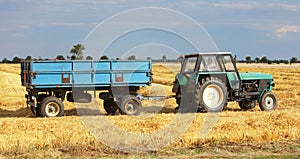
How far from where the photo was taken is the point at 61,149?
959cm

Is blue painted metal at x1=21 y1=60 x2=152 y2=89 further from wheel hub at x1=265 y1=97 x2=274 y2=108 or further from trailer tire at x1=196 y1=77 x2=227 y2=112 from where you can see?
wheel hub at x1=265 y1=97 x2=274 y2=108

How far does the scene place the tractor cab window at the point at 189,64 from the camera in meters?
15.3

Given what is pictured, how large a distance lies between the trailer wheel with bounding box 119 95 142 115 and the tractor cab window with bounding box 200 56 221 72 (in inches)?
93.6

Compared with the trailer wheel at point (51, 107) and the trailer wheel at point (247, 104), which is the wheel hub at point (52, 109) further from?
the trailer wheel at point (247, 104)

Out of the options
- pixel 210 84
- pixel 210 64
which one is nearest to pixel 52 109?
pixel 210 84

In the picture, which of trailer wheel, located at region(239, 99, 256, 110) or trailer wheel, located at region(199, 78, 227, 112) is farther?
trailer wheel, located at region(239, 99, 256, 110)

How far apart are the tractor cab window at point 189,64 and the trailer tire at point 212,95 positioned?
2.02 feet

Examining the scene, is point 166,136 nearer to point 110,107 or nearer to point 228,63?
point 228,63

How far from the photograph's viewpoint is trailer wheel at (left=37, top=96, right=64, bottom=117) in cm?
1472

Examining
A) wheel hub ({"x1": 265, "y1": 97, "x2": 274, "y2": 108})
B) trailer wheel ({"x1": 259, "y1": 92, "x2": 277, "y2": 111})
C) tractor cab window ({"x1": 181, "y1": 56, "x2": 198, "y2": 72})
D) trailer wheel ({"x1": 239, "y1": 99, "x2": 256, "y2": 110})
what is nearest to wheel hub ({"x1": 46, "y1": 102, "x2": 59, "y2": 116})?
Result: tractor cab window ({"x1": 181, "y1": 56, "x2": 198, "y2": 72})

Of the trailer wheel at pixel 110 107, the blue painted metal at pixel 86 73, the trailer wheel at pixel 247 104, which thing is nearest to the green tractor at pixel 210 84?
the trailer wheel at pixel 247 104

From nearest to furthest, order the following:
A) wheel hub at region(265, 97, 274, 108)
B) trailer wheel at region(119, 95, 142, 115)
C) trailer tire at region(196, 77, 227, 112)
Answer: trailer tire at region(196, 77, 227, 112) < trailer wheel at region(119, 95, 142, 115) < wheel hub at region(265, 97, 274, 108)

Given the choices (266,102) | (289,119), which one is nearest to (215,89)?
(266,102)

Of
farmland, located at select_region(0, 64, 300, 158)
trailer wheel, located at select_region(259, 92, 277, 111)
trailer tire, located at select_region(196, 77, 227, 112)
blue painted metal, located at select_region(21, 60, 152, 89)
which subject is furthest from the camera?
trailer wheel, located at select_region(259, 92, 277, 111)
